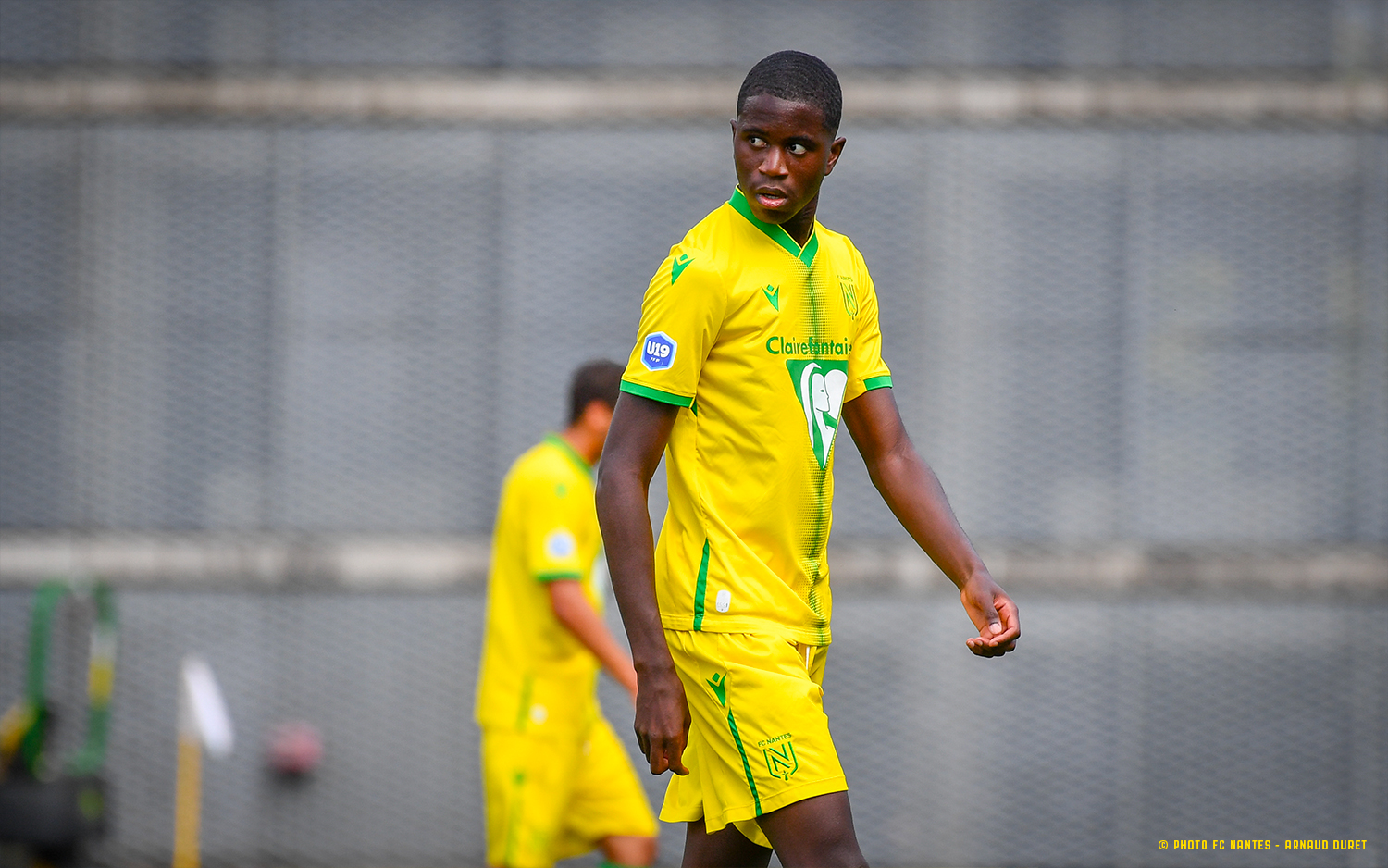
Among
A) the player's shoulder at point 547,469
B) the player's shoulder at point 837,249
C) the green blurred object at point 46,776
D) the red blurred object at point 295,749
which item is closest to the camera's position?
the player's shoulder at point 837,249

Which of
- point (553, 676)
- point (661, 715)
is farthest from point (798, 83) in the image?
point (553, 676)

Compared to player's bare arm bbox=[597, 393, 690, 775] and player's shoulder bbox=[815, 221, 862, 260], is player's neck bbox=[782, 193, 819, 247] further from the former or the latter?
player's bare arm bbox=[597, 393, 690, 775]

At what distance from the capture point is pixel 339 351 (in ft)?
24.1

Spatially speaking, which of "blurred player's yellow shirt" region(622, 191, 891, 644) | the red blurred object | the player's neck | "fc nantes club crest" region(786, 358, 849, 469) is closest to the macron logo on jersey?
"blurred player's yellow shirt" region(622, 191, 891, 644)

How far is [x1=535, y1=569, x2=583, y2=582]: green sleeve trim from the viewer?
446 centimetres

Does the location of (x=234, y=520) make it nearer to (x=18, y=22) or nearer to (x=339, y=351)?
(x=339, y=351)

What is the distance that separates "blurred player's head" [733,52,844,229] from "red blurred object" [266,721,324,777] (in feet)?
18.4

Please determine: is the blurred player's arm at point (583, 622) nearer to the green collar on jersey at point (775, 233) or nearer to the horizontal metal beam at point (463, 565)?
the green collar on jersey at point (775, 233)

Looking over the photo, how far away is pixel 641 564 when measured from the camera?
2.46 m

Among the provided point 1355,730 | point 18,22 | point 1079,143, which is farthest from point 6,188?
point 1355,730

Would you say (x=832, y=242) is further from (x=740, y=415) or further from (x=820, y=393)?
(x=740, y=415)

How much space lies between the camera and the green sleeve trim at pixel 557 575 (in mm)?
4457

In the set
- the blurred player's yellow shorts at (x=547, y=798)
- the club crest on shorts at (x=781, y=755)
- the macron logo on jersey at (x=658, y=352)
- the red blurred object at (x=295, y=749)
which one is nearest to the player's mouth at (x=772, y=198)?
the macron logo on jersey at (x=658, y=352)

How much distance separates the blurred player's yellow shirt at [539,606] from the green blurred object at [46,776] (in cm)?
270
